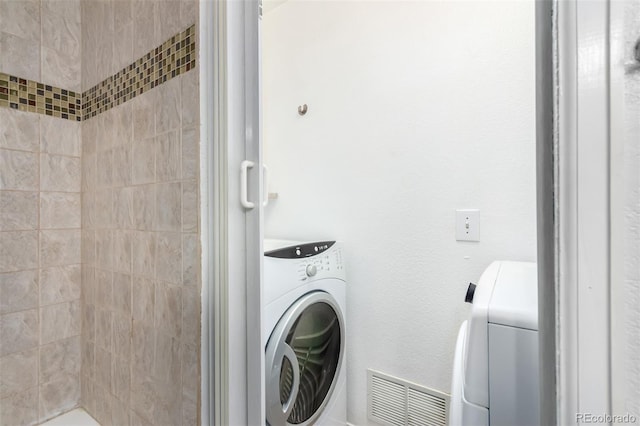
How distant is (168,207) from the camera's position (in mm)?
919

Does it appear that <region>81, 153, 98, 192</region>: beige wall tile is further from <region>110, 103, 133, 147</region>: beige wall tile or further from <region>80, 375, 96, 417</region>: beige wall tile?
<region>80, 375, 96, 417</region>: beige wall tile

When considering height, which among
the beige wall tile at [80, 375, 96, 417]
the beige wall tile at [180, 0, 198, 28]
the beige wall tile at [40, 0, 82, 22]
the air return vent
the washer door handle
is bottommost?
the air return vent

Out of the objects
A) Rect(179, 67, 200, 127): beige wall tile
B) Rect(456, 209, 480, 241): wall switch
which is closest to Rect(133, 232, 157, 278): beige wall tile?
Rect(179, 67, 200, 127): beige wall tile

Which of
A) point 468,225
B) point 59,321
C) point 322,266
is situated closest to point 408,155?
point 468,225

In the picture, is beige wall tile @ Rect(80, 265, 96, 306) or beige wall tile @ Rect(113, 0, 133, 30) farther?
beige wall tile @ Rect(80, 265, 96, 306)

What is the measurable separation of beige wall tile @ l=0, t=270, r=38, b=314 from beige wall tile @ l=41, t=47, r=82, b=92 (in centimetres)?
76

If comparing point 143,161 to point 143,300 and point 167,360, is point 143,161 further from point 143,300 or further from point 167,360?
point 167,360

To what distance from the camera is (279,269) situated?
3.72 ft

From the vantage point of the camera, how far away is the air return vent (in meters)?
1.35

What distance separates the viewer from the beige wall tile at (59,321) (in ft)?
4.15

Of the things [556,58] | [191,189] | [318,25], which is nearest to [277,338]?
[191,189]

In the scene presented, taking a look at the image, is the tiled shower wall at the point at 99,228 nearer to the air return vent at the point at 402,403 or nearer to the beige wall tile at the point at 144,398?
the beige wall tile at the point at 144,398

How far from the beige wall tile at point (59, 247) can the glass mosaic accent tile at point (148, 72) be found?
501 mm

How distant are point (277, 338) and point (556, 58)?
101 cm
